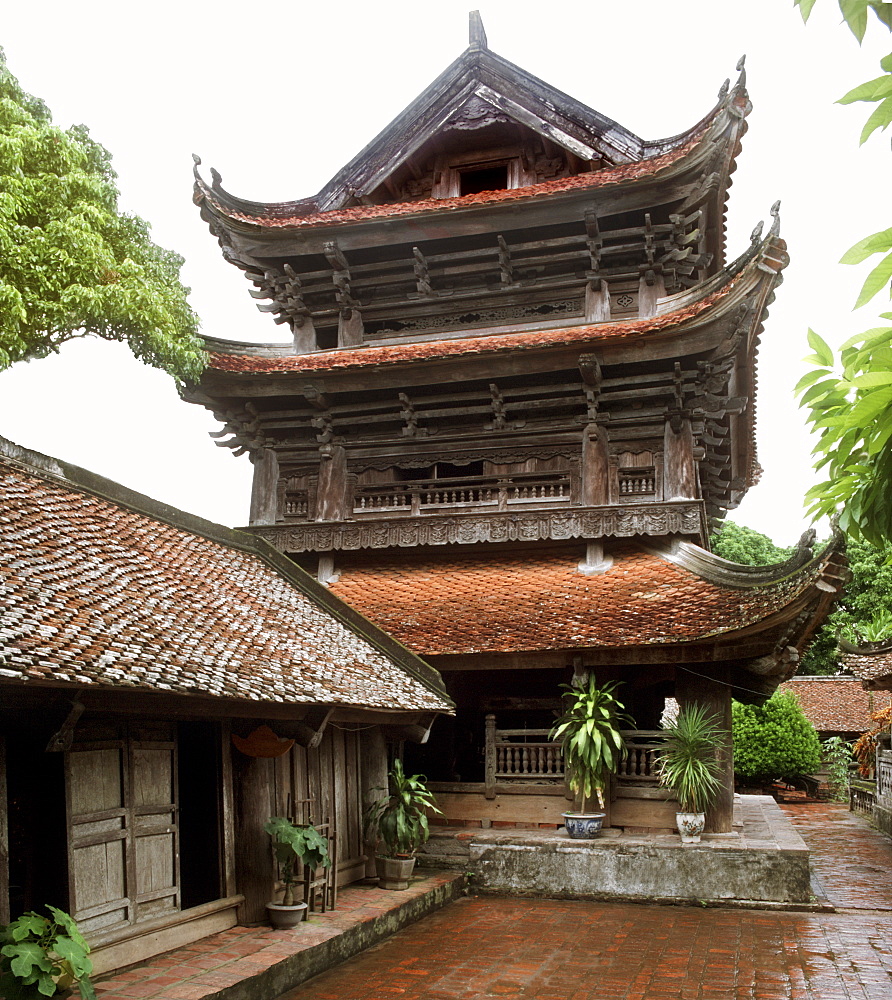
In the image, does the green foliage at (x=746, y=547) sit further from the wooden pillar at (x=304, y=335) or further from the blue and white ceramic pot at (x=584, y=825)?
the blue and white ceramic pot at (x=584, y=825)

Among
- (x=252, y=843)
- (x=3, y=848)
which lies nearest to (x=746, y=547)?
(x=252, y=843)

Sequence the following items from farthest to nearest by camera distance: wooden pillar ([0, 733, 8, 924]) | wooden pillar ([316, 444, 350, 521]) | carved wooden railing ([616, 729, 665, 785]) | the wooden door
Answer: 1. wooden pillar ([316, 444, 350, 521])
2. carved wooden railing ([616, 729, 665, 785])
3. the wooden door
4. wooden pillar ([0, 733, 8, 924])

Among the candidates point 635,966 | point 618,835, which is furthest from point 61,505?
point 618,835

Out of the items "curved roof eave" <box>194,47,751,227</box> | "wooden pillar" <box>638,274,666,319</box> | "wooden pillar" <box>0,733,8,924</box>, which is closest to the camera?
"wooden pillar" <box>0,733,8,924</box>

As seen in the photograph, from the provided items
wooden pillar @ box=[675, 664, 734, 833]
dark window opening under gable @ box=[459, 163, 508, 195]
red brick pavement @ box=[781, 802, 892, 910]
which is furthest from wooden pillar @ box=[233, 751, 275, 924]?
dark window opening under gable @ box=[459, 163, 508, 195]

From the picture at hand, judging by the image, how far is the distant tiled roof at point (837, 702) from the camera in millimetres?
29375

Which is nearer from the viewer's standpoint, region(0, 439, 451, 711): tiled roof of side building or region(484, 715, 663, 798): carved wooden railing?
region(0, 439, 451, 711): tiled roof of side building

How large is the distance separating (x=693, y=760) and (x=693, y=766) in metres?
0.07

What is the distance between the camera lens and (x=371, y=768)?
1102 cm

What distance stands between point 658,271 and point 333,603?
732 cm

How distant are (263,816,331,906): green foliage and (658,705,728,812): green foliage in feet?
14.7

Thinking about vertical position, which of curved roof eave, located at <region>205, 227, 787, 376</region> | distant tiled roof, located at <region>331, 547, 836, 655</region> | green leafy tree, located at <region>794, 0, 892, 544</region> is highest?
curved roof eave, located at <region>205, 227, 787, 376</region>

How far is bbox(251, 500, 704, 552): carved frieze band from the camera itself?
13.3 meters

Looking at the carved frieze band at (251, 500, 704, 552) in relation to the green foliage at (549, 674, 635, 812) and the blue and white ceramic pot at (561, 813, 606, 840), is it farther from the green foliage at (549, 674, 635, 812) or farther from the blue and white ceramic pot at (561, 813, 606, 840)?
the blue and white ceramic pot at (561, 813, 606, 840)
